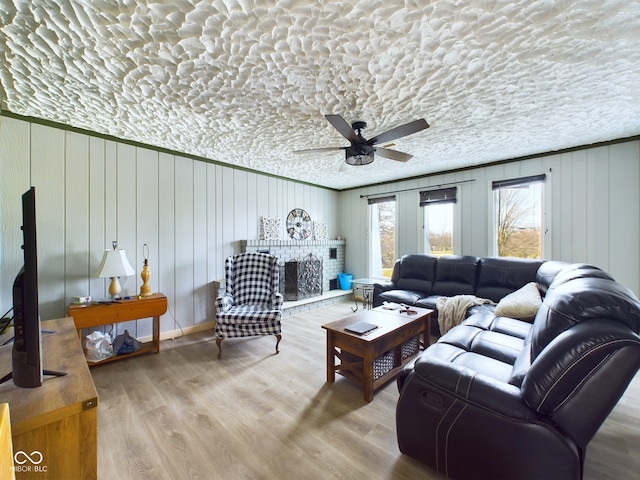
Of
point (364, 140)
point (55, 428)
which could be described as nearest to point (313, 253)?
point (364, 140)

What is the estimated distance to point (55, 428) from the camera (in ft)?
3.35

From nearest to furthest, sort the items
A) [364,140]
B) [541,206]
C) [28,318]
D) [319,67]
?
[28,318] < [319,67] < [364,140] < [541,206]

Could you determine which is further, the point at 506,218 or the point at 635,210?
the point at 506,218

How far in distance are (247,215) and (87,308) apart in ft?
7.69

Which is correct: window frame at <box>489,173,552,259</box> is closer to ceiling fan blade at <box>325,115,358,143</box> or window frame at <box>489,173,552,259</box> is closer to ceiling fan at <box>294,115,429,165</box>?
ceiling fan at <box>294,115,429,165</box>

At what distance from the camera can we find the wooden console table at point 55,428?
96 cm

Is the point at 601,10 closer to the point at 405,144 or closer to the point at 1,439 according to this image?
the point at 405,144

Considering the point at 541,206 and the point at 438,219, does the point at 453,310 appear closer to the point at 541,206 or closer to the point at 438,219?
the point at 438,219

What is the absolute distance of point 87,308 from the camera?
264cm

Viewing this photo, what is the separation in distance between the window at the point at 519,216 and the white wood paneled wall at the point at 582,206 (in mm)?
109

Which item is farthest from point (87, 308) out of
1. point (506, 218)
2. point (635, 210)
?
point (635, 210)

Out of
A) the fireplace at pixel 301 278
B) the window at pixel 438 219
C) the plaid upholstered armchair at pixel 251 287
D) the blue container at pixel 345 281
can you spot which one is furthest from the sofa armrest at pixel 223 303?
the window at pixel 438 219

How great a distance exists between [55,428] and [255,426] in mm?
1176

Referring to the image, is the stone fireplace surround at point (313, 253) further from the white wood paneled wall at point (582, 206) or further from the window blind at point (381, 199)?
the white wood paneled wall at point (582, 206)
